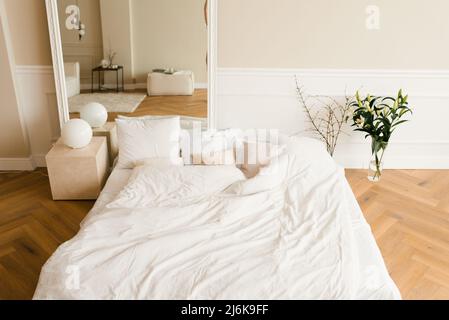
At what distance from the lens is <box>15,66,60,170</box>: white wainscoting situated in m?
3.65

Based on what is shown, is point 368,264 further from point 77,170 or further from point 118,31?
point 118,31

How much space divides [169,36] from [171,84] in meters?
0.41

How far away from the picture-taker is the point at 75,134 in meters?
3.20

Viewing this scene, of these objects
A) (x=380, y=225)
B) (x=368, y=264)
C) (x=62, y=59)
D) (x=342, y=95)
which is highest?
(x=62, y=59)

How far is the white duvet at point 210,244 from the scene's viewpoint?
1.86 m

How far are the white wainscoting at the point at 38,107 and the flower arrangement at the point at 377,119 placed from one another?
273 cm

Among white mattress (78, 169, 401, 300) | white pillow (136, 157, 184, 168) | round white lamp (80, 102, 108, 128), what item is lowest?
white mattress (78, 169, 401, 300)

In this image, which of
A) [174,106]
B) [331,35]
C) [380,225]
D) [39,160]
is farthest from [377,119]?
[39,160]

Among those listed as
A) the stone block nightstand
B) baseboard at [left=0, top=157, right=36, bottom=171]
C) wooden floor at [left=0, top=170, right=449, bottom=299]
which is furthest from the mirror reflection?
wooden floor at [left=0, top=170, right=449, bottom=299]

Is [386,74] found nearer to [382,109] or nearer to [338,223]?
[382,109]

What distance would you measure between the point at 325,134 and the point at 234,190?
1671 millimetres

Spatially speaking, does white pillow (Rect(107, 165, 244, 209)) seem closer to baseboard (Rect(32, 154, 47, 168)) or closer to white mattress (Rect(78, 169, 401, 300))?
white mattress (Rect(78, 169, 401, 300))

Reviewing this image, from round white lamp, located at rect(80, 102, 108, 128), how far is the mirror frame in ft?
0.90

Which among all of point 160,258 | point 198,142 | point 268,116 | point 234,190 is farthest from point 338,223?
point 268,116
